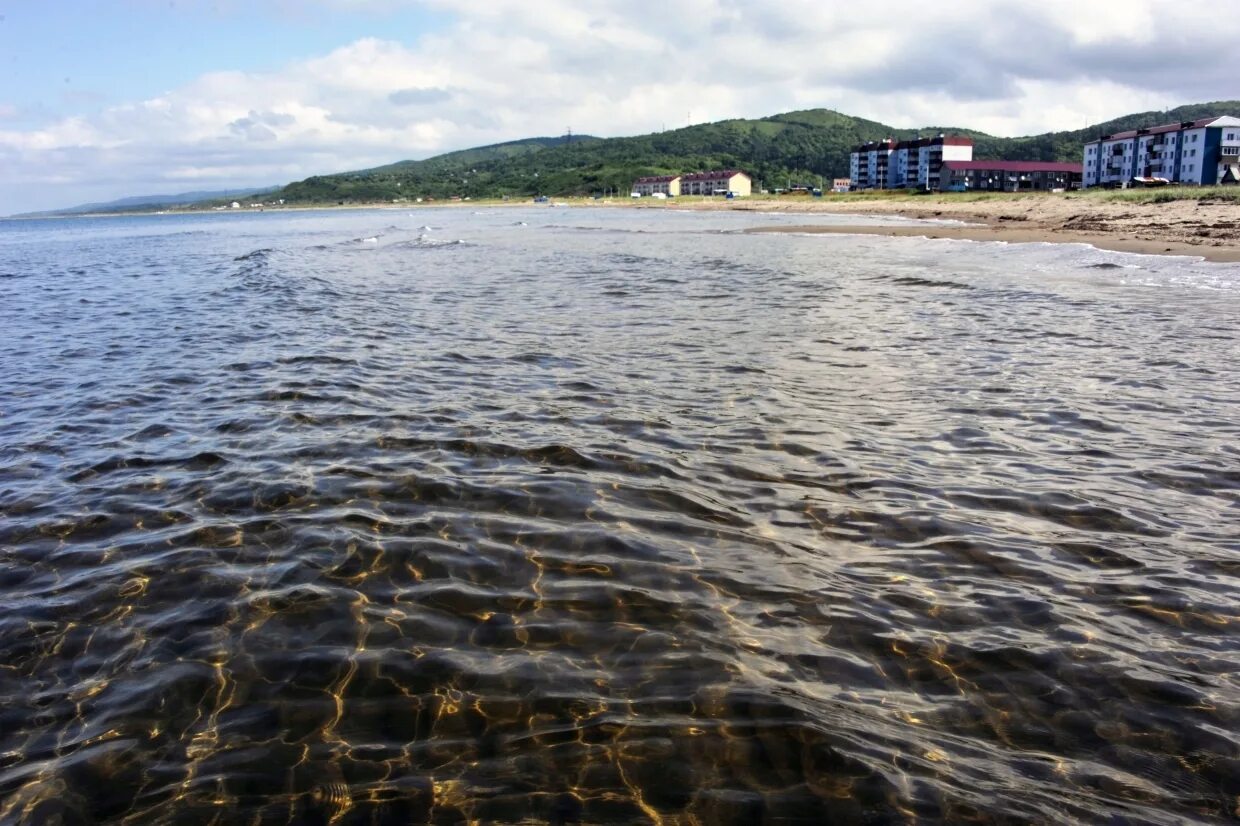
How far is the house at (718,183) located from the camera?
17688 cm

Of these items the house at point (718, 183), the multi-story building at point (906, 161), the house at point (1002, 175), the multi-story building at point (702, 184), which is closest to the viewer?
the house at point (1002, 175)

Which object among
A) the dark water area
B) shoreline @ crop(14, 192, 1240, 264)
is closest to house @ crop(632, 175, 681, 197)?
shoreline @ crop(14, 192, 1240, 264)

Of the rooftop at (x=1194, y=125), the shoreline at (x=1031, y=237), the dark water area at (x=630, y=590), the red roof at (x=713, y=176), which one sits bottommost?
the dark water area at (x=630, y=590)

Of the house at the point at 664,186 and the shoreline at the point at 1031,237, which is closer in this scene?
the shoreline at the point at 1031,237

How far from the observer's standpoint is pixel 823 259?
97.3 feet

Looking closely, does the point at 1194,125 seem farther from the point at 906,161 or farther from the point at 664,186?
the point at 664,186

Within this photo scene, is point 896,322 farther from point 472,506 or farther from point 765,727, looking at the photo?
point 765,727

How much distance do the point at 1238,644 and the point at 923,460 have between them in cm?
319

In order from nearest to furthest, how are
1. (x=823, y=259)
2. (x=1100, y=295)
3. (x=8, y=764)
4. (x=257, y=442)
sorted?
(x=8, y=764) < (x=257, y=442) < (x=1100, y=295) < (x=823, y=259)

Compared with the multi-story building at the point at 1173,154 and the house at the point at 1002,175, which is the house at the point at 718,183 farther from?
the multi-story building at the point at 1173,154

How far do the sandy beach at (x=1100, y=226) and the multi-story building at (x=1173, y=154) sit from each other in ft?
161

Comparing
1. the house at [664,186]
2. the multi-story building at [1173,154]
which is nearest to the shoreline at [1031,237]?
the multi-story building at [1173,154]

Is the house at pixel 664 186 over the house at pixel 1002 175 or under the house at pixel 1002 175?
over

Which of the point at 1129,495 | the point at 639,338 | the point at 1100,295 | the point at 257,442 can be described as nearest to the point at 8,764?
the point at 257,442
